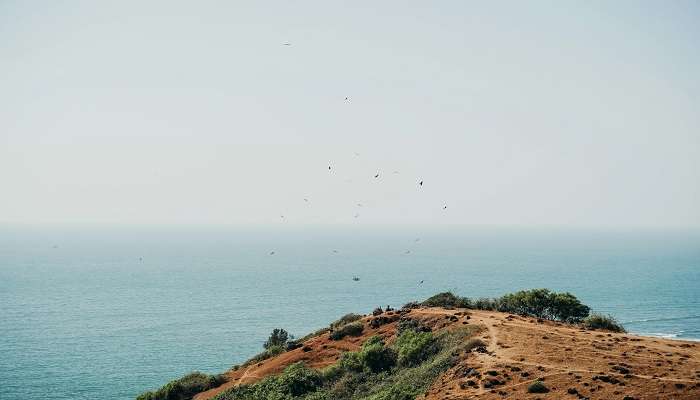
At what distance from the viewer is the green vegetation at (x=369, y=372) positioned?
31.9 metres

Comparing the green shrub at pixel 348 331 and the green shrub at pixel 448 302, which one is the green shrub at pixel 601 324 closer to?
the green shrub at pixel 448 302

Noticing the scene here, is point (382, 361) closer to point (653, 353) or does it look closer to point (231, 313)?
point (653, 353)

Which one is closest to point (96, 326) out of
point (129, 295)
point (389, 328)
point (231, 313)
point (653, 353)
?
point (231, 313)

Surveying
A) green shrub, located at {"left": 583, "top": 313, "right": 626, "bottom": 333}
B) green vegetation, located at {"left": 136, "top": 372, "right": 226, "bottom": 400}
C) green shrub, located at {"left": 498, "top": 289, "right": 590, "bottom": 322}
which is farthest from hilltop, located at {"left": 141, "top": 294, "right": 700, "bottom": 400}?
green shrub, located at {"left": 498, "top": 289, "right": 590, "bottom": 322}

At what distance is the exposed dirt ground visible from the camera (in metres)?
24.1

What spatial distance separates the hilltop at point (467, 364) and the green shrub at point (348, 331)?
100 millimetres

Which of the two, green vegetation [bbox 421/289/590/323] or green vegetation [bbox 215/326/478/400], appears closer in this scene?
green vegetation [bbox 215/326/478/400]

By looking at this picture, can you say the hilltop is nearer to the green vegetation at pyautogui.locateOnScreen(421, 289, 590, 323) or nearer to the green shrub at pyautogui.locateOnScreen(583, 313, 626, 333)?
the green shrub at pyautogui.locateOnScreen(583, 313, 626, 333)

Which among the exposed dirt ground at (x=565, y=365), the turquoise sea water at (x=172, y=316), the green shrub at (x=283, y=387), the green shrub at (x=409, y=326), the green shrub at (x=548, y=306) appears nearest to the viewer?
the exposed dirt ground at (x=565, y=365)

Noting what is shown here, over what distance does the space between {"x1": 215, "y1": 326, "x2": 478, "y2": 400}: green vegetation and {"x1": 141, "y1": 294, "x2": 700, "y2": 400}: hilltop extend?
0.25ft

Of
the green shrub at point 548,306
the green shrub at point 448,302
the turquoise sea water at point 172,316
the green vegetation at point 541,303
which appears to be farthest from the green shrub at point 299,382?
the turquoise sea water at point 172,316

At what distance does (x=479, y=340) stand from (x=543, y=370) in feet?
20.6

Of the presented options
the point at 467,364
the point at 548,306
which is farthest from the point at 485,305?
the point at 467,364

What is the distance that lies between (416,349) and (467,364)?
6.74m
